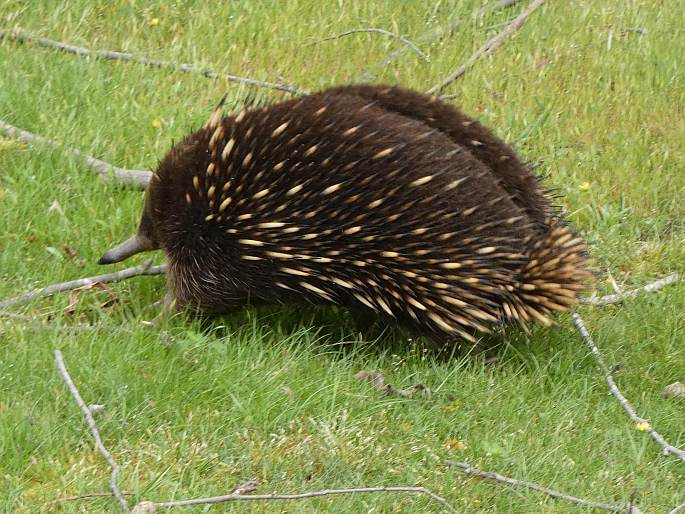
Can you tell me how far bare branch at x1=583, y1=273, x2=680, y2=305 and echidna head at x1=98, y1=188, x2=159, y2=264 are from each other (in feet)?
6.35

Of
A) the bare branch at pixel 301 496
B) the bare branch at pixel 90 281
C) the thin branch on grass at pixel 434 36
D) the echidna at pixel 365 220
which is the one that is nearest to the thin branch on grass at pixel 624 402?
the echidna at pixel 365 220

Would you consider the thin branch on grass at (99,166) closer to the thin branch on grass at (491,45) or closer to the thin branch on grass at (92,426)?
the thin branch on grass at (92,426)

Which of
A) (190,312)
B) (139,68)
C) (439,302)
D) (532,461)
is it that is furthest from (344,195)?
(139,68)

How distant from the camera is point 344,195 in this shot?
438 cm

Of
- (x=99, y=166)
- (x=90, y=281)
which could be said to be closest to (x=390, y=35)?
(x=99, y=166)

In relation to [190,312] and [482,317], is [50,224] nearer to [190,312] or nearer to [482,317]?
[190,312]

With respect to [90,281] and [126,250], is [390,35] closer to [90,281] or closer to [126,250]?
[126,250]

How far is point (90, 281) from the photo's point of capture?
15.4 ft

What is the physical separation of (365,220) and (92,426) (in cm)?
139

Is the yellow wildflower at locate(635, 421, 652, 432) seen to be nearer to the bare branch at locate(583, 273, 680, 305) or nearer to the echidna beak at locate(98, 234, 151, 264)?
the bare branch at locate(583, 273, 680, 305)

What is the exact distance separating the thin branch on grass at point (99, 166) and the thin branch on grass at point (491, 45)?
1848 millimetres

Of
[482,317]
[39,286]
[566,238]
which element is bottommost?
[39,286]

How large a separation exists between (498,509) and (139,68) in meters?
3.74

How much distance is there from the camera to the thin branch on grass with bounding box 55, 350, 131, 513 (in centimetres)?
323
